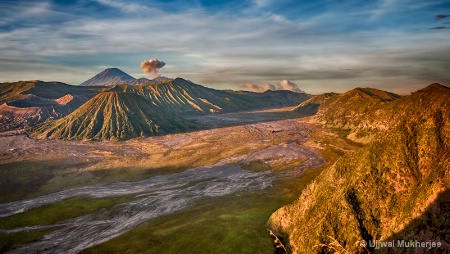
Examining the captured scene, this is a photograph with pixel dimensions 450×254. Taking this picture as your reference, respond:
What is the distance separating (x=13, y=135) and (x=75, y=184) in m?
136

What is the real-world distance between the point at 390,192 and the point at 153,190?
233 feet

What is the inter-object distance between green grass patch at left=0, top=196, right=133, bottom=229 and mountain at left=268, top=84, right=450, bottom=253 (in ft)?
187

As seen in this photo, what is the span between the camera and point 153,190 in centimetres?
8769

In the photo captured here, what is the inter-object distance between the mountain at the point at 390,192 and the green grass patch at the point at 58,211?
5685 cm

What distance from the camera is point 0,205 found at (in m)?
76.8

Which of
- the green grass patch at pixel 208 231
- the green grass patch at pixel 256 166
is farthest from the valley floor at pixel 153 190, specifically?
the green grass patch at pixel 256 166

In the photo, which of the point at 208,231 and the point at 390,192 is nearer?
the point at 390,192

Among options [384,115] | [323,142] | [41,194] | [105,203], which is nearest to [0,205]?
[41,194]

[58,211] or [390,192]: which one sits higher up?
[390,192]

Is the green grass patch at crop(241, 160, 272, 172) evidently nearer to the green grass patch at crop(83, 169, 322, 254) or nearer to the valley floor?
the valley floor

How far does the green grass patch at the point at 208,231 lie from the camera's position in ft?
142

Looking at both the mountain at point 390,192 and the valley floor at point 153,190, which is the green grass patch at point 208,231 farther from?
the mountain at point 390,192

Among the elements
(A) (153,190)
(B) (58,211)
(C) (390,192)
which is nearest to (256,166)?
(A) (153,190)

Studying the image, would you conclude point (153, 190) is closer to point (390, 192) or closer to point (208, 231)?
point (208, 231)
